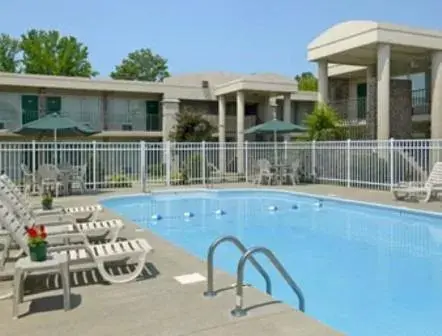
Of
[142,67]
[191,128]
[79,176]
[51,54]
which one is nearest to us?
[79,176]

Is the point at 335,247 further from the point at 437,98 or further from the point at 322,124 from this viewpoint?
the point at 437,98

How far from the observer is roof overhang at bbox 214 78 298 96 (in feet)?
86.0

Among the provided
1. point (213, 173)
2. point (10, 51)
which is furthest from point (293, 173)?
point (10, 51)

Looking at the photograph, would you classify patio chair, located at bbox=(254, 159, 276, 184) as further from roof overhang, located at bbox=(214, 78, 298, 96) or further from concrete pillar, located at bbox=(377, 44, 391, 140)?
roof overhang, located at bbox=(214, 78, 298, 96)

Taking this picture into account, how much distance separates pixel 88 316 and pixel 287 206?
1126 centimetres

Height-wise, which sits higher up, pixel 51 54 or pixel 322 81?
pixel 51 54

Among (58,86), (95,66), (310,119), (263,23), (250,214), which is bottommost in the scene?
(250,214)

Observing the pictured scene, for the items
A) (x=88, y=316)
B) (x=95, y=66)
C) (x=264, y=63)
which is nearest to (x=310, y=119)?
(x=88, y=316)

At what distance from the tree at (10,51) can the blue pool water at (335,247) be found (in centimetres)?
→ 3657

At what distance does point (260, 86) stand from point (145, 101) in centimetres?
845

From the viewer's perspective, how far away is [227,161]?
22.2m

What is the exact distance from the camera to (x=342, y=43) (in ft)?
66.5

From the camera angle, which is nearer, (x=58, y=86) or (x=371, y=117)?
(x=371, y=117)

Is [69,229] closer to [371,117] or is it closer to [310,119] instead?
[310,119]
